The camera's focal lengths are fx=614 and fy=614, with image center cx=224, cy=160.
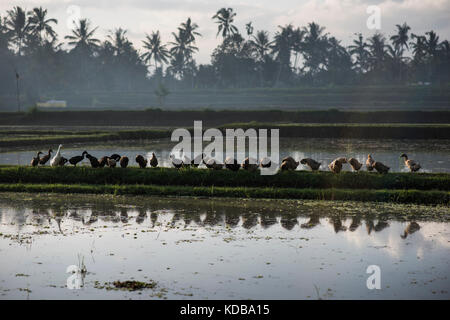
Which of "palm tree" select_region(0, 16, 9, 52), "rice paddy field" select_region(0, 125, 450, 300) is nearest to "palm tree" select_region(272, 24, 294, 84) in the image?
"palm tree" select_region(0, 16, 9, 52)

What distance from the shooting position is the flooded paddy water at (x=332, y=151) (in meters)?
19.1


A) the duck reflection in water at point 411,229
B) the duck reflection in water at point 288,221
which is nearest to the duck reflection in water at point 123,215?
the duck reflection in water at point 288,221

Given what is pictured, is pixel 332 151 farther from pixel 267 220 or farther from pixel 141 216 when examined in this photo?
pixel 141 216

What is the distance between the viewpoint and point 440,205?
1188 cm

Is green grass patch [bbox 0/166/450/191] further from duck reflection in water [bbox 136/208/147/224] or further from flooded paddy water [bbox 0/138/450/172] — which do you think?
flooded paddy water [bbox 0/138/450/172]

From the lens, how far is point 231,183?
13.9m

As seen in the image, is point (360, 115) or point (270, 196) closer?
point (270, 196)

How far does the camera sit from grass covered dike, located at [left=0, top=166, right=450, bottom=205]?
500 inches

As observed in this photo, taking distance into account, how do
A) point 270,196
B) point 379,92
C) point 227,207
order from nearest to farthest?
point 227,207 → point 270,196 → point 379,92

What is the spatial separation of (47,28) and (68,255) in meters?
75.6

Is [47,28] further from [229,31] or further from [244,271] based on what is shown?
[244,271]

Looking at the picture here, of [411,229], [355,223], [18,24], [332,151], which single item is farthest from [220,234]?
[18,24]

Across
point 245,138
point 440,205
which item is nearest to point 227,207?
point 440,205

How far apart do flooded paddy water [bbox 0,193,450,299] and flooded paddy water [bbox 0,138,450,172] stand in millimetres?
Result: 6361
